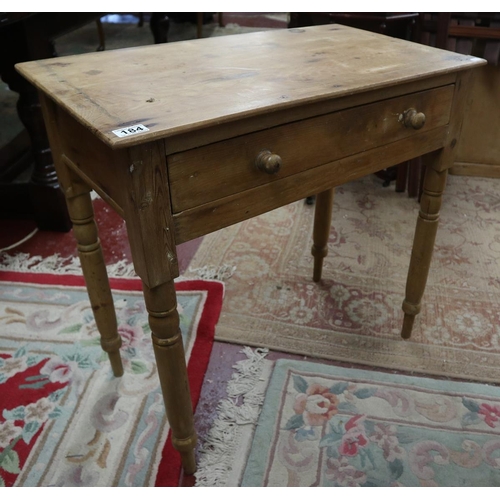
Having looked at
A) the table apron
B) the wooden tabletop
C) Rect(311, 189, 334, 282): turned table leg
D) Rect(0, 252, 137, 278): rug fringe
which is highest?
the wooden tabletop

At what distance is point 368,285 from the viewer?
1542 millimetres

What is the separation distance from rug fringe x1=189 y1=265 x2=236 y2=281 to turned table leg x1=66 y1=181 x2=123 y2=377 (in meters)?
0.43

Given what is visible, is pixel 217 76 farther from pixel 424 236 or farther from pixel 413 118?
pixel 424 236

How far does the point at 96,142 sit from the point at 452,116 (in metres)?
0.68

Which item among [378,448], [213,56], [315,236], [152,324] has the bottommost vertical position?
[378,448]

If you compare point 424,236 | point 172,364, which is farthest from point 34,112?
point 424,236

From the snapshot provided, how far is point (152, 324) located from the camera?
83 centimetres

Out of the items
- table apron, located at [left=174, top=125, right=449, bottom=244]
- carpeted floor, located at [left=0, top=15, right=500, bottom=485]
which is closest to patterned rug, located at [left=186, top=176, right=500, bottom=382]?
carpeted floor, located at [left=0, top=15, right=500, bottom=485]

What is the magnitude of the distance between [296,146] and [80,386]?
0.78 m

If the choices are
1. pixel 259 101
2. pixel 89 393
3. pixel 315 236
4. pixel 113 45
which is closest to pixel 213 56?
pixel 259 101

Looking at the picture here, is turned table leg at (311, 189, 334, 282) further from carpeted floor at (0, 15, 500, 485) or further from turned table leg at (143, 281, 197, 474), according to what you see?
turned table leg at (143, 281, 197, 474)

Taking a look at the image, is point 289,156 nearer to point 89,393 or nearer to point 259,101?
point 259,101

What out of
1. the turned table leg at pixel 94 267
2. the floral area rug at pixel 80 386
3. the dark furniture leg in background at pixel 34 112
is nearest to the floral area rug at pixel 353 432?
the floral area rug at pixel 80 386

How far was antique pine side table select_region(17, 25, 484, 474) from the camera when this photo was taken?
27.7 inches
